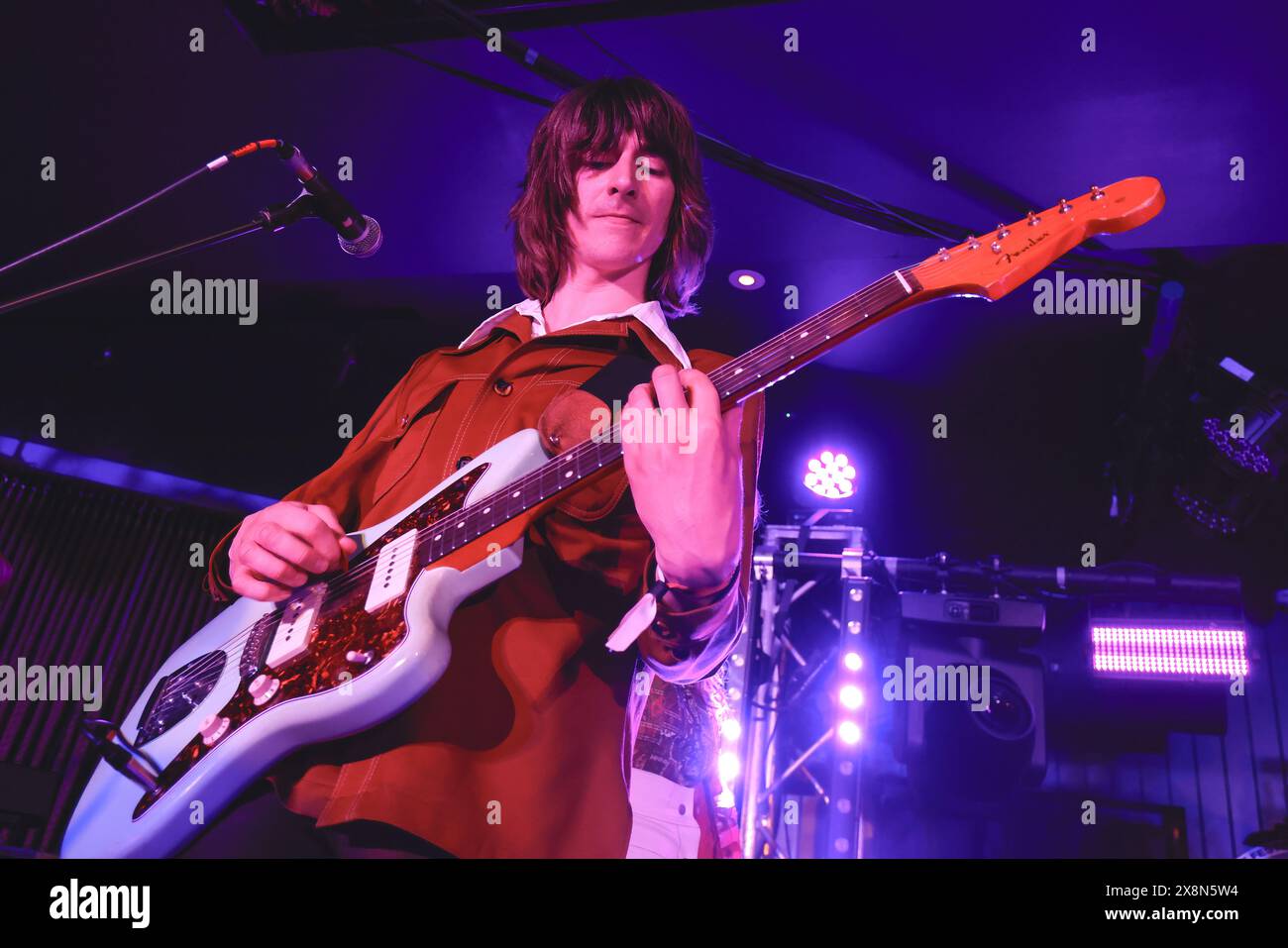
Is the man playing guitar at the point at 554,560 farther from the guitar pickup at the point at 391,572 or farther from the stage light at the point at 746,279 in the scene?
the stage light at the point at 746,279

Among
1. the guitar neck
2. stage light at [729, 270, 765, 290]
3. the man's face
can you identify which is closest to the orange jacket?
the guitar neck

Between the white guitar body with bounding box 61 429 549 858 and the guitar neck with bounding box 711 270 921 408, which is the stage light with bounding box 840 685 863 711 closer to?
the guitar neck with bounding box 711 270 921 408

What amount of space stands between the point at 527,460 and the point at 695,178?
0.91 meters

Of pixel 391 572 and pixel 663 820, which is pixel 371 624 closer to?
pixel 391 572

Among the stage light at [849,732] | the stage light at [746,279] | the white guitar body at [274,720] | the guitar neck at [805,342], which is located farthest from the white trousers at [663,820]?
the stage light at [746,279]

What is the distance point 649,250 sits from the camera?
2.05m

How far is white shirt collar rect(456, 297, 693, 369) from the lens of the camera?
1831mm

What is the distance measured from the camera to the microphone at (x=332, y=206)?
1.92m

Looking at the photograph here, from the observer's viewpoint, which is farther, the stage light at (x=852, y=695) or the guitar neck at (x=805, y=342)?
the stage light at (x=852, y=695)

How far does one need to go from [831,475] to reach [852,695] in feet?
3.75

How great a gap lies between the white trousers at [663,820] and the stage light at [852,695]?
2235 mm

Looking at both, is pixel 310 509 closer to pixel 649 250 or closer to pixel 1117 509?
pixel 649 250

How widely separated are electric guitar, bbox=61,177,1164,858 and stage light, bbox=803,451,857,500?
283cm
